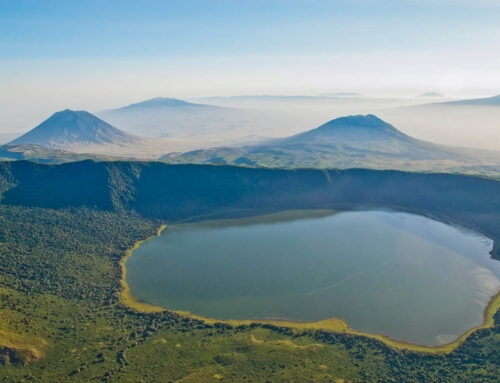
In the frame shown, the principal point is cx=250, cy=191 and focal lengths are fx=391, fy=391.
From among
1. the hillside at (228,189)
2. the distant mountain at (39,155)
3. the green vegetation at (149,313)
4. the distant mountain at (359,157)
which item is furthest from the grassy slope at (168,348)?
the distant mountain at (359,157)

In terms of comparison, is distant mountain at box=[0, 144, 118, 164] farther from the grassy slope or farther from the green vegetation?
the grassy slope

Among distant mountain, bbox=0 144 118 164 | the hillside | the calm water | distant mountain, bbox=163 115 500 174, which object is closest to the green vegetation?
the hillside

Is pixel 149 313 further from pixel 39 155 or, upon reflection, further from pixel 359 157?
pixel 359 157

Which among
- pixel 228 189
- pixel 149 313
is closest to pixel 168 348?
pixel 149 313

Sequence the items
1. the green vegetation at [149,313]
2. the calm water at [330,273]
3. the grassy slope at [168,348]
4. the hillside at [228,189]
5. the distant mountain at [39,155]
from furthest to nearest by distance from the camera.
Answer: the distant mountain at [39,155]
the hillside at [228,189]
the calm water at [330,273]
the green vegetation at [149,313]
the grassy slope at [168,348]

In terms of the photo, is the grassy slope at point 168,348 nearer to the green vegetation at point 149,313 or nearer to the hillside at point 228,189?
the green vegetation at point 149,313

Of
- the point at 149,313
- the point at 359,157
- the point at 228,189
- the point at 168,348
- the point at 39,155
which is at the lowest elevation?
the point at 168,348
